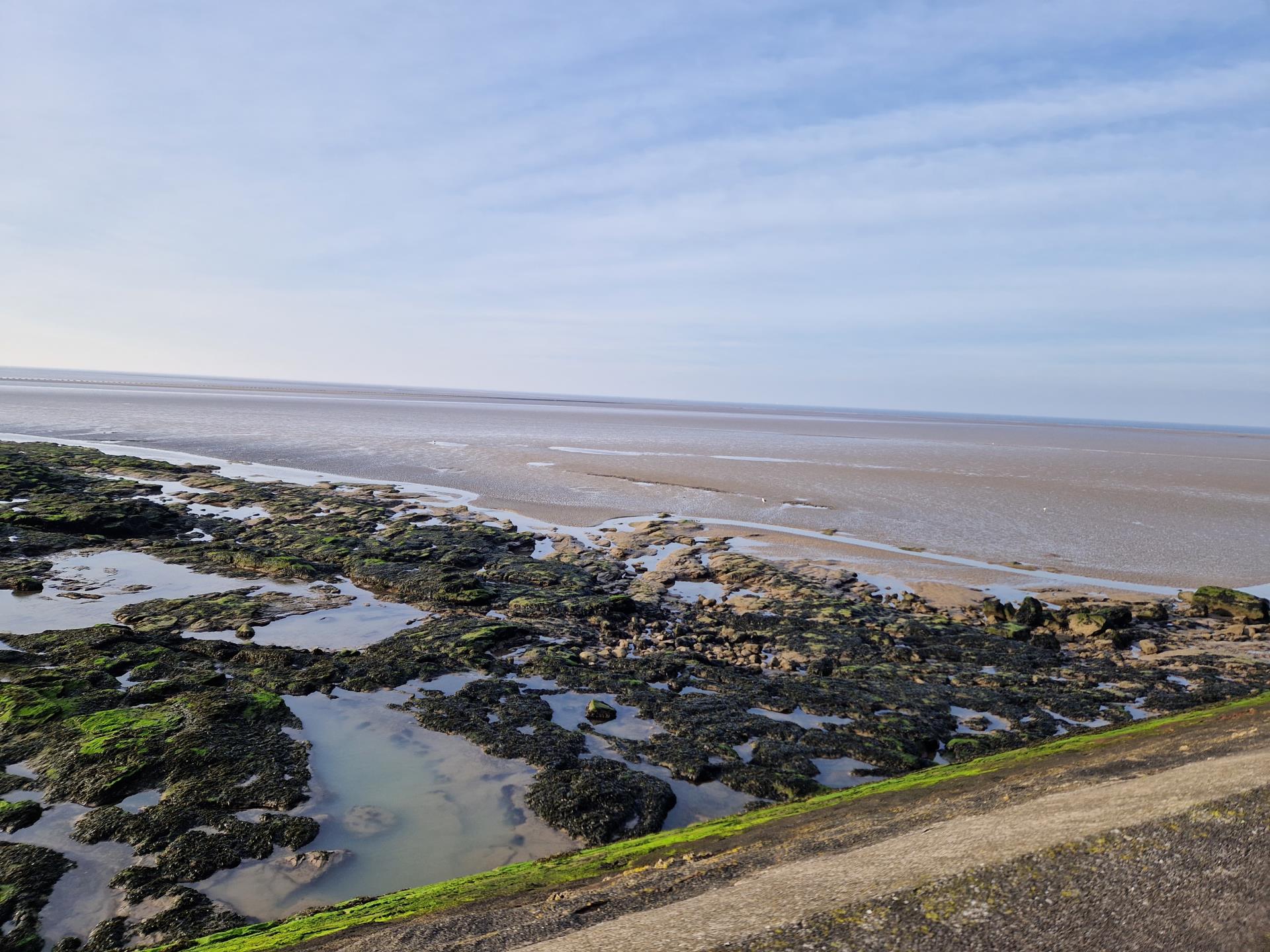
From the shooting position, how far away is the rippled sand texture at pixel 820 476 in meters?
29.5

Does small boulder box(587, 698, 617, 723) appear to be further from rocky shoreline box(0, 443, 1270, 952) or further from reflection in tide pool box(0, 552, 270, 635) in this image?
reflection in tide pool box(0, 552, 270, 635)

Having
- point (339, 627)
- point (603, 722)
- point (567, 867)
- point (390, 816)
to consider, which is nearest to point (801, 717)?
point (603, 722)

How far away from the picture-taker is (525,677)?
47.4 feet

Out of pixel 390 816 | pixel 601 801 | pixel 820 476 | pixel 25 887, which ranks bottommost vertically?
pixel 390 816

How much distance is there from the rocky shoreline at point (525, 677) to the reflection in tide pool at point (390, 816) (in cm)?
25

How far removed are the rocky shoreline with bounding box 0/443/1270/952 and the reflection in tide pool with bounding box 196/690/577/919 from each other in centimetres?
25

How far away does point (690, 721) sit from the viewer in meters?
12.4

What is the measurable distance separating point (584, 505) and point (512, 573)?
517 inches

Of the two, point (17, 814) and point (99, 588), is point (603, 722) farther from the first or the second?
point (99, 588)

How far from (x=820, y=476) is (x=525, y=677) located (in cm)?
3794

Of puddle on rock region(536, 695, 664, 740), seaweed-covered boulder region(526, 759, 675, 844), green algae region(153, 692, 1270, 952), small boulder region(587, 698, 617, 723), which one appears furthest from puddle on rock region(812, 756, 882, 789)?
small boulder region(587, 698, 617, 723)

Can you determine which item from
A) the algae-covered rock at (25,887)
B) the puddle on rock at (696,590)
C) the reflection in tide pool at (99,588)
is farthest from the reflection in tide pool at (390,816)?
the puddle on rock at (696,590)

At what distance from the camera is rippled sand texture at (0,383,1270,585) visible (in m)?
29.5

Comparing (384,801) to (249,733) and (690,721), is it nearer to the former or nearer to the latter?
(249,733)
